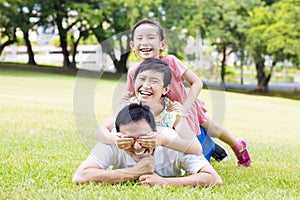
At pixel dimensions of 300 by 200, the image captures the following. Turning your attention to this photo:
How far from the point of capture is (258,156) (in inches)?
187

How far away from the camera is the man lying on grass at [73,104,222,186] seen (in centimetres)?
291

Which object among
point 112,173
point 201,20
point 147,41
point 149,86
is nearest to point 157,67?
point 149,86

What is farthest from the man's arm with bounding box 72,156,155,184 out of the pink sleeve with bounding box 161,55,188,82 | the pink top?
the pink sleeve with bounding box 161,55,188,82

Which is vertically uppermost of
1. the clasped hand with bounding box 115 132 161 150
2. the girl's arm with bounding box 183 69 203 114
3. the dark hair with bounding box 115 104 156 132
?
the girl's arm with bounding box 183 69 203 114

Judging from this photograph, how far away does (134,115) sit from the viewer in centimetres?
290

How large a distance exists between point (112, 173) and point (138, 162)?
0.16 m

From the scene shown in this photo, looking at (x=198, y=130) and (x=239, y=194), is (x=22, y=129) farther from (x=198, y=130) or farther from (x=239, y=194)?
(x=239, y=194)

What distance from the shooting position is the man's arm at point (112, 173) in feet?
9.71

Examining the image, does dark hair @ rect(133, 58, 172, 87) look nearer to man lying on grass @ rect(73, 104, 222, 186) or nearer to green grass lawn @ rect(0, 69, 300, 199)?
man lying on grass @ rect(73, 104, 222, 186)

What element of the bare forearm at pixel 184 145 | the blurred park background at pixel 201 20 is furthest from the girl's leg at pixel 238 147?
the blurred park background at pixel 201 20

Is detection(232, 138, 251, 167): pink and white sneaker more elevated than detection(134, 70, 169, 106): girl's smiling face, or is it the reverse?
detection(134, 70, 169, 106): girl's smiling face

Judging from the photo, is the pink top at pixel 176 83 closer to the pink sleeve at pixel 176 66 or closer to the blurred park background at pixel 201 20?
the pink sleeve at pixel 176 66

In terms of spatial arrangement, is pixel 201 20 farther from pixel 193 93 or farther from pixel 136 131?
pixel 136 131

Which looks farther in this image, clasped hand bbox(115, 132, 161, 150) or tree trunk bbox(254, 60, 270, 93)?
tree trunk bbox(254, 60, 270, 93)
